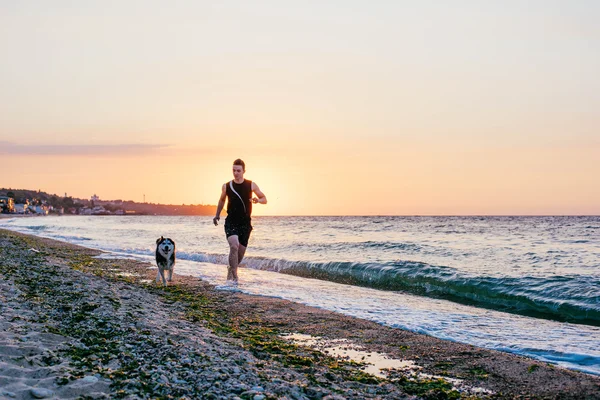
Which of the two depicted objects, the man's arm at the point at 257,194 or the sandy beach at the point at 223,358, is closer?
the sandy beach at the point at 223,358

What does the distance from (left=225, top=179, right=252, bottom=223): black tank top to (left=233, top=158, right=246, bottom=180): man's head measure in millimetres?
178

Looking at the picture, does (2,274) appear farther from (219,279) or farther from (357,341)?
(357,341)

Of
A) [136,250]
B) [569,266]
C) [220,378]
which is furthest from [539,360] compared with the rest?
[136,250]

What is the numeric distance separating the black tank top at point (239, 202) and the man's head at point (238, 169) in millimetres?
178

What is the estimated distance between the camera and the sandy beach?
148 inches

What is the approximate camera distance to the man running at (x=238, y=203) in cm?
1025

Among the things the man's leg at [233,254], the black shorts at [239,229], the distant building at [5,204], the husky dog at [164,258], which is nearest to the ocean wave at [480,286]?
the man's leg at [233,254]

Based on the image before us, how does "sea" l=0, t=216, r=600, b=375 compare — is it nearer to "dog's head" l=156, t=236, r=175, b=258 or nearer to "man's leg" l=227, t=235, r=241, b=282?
"man's leg" l=227, t=235, r=241, b=282

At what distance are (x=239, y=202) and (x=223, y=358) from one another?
6002 millimetres

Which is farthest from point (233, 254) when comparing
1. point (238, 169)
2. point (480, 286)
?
point (480, 286)

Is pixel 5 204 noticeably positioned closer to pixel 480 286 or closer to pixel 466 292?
pixel 466 292

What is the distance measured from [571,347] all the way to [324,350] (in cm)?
318

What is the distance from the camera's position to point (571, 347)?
5949 millimetres

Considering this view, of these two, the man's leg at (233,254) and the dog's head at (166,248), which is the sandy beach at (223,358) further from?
the man's leg at (233,254)
